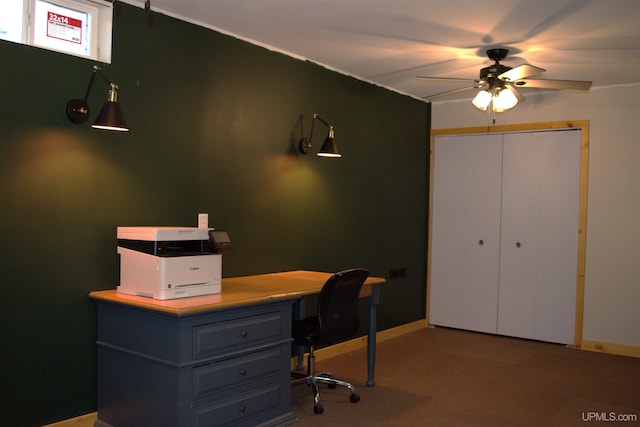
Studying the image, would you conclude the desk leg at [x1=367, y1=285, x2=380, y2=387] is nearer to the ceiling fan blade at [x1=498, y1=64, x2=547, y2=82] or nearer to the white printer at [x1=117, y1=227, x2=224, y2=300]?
the white printer at [x1=117, y1=227, x2=224, y2=300]

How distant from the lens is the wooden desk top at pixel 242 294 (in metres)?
2.81

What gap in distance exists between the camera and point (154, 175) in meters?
3.53

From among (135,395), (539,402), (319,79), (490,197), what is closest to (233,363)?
(135,395)

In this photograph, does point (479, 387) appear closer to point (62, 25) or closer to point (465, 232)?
point (465, 232)

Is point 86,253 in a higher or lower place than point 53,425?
higher

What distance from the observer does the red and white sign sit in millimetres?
3117

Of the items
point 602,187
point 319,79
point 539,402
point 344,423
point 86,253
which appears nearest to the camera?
point 86,253

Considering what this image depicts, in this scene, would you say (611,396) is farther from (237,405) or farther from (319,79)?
(319,79)

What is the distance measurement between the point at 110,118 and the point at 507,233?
418cm

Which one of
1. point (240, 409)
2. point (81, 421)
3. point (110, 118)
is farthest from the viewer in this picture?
point (81, 421)

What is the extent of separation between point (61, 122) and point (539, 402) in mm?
3400

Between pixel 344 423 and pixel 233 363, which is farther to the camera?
pixel 344 423

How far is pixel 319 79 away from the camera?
190 inches

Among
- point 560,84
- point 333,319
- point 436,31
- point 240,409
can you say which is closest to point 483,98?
point 560,84
